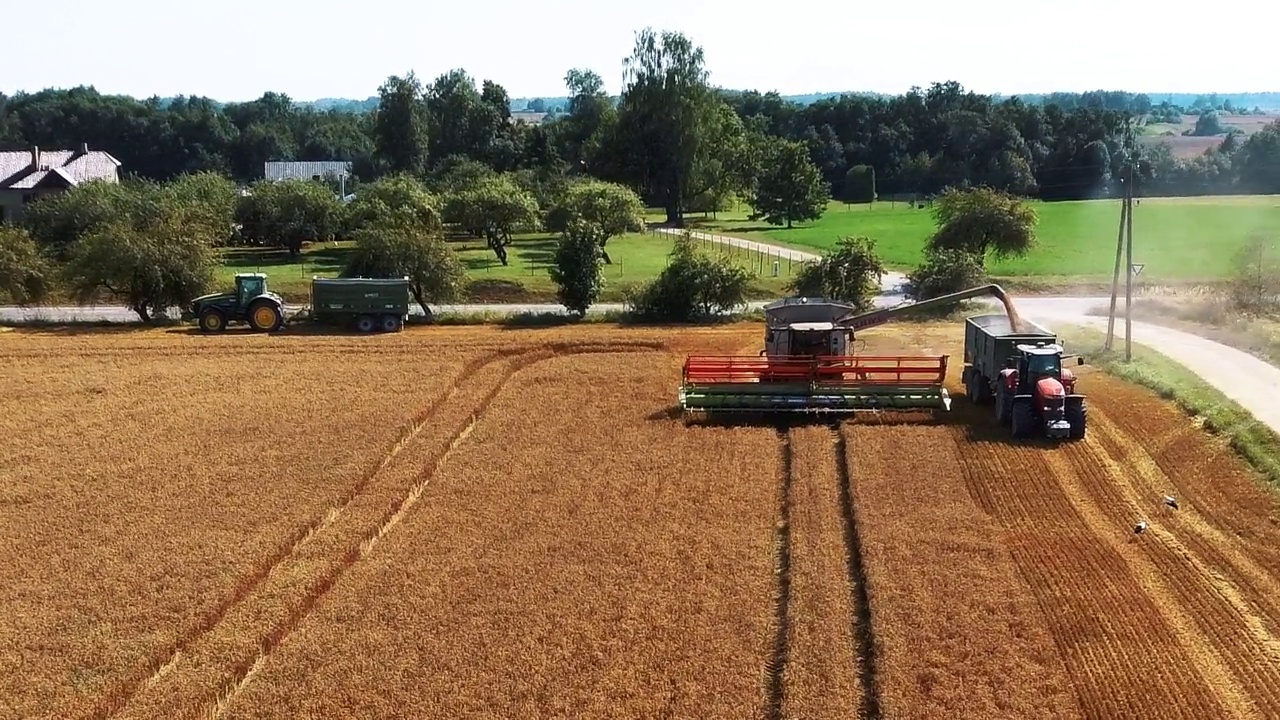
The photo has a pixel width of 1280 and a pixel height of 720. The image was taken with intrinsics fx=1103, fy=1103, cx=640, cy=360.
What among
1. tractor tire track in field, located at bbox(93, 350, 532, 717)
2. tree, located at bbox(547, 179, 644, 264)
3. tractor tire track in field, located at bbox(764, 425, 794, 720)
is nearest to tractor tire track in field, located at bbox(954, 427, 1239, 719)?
tractor tire track in field, located at bbox(764, 425, 794, 720)

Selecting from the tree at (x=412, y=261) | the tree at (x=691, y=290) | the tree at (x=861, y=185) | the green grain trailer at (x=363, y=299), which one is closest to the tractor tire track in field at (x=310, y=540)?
the green grain trailer at (x=363, y=299)

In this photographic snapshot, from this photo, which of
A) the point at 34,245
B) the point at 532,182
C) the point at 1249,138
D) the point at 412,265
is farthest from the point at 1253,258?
the point at 1249,138

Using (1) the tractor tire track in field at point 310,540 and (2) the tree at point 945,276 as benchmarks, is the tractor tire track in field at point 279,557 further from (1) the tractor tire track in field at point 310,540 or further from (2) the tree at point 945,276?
(2) the tree at point 945,276

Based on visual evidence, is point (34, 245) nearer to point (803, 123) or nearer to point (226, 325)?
point (226, 325)

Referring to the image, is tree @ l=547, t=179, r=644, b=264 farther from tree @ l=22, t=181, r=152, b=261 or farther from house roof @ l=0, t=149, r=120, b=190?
house roof @ l=0, t=149, r=120, b=190

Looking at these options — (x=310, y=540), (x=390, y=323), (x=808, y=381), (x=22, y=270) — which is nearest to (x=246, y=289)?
(x=390, y=323)

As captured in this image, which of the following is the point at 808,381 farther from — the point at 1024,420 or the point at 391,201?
the point at 391,201
